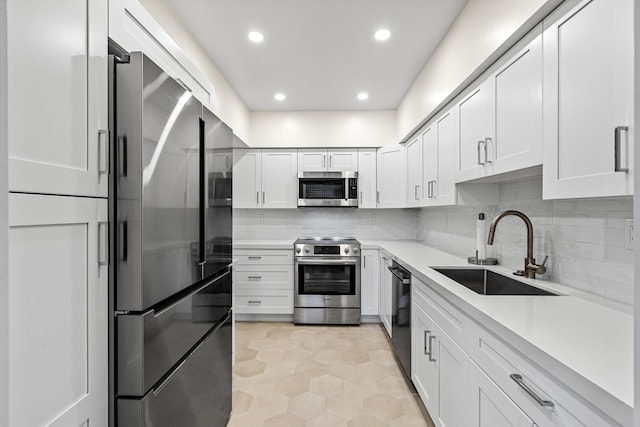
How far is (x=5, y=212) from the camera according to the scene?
533mm

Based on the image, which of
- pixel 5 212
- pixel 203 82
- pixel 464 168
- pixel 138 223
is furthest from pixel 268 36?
pixel 5 212

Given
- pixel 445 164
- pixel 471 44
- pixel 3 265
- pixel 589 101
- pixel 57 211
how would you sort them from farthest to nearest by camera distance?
pixel 445 164 → pixel 471 44 → pixel 589 101 → pixel 57 211 → pixel 3 265

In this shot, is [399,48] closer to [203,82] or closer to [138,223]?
[203,82]

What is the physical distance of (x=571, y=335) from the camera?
96 cm

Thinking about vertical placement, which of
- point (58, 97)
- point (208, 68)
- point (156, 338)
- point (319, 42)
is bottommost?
point (156, 338)

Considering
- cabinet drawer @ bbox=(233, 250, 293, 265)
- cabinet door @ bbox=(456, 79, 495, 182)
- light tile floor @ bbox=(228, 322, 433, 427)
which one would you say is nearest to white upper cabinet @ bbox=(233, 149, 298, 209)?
cabinet drawer @ bbox=(233, 250, 293, 265)

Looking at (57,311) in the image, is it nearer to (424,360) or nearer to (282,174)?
(424,360)

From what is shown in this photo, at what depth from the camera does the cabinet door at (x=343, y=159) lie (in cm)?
411

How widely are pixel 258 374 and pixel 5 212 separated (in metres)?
2.42

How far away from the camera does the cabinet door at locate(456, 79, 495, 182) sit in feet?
5.99

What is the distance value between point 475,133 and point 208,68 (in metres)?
2.23

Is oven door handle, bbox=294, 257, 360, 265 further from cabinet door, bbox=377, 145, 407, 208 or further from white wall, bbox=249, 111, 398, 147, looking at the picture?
white wall, bbox=249, 111, 398, 147

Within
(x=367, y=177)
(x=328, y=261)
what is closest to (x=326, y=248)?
(x=328, y=261)

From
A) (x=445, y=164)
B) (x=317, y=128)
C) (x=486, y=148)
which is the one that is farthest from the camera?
(x=317, y=128)
